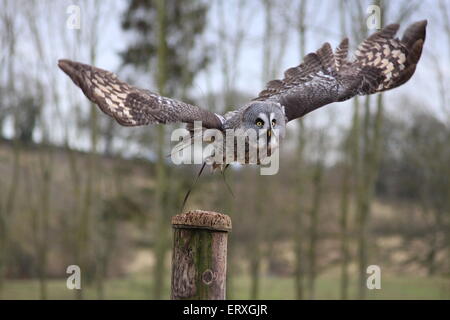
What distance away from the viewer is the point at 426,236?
60.0 ft

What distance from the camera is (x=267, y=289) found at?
19234 mm

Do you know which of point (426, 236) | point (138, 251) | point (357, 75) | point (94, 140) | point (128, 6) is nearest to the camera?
point (357, 75)

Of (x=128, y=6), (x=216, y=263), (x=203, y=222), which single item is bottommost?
(x=216, y=263)

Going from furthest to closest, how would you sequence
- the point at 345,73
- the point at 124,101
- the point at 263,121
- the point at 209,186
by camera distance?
the point at 209,186, the point at 345,73, the point at 263,121, the point at 124,101

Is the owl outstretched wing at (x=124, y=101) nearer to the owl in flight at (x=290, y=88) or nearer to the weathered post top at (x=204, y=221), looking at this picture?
the owl in flight at (x=290, y=88)

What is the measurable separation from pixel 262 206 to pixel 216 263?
1039cm

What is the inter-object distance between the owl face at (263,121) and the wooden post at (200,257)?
1065mm

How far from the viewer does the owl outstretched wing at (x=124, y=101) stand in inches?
158

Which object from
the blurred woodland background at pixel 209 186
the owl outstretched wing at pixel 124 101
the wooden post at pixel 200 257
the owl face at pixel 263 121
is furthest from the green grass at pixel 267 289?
the wooden post at pixel 200 257

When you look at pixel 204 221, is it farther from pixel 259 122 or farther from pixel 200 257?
pixel 259 122

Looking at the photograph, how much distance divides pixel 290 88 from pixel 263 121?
4.49ft

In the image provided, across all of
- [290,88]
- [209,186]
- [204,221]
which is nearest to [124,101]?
[204,221]
